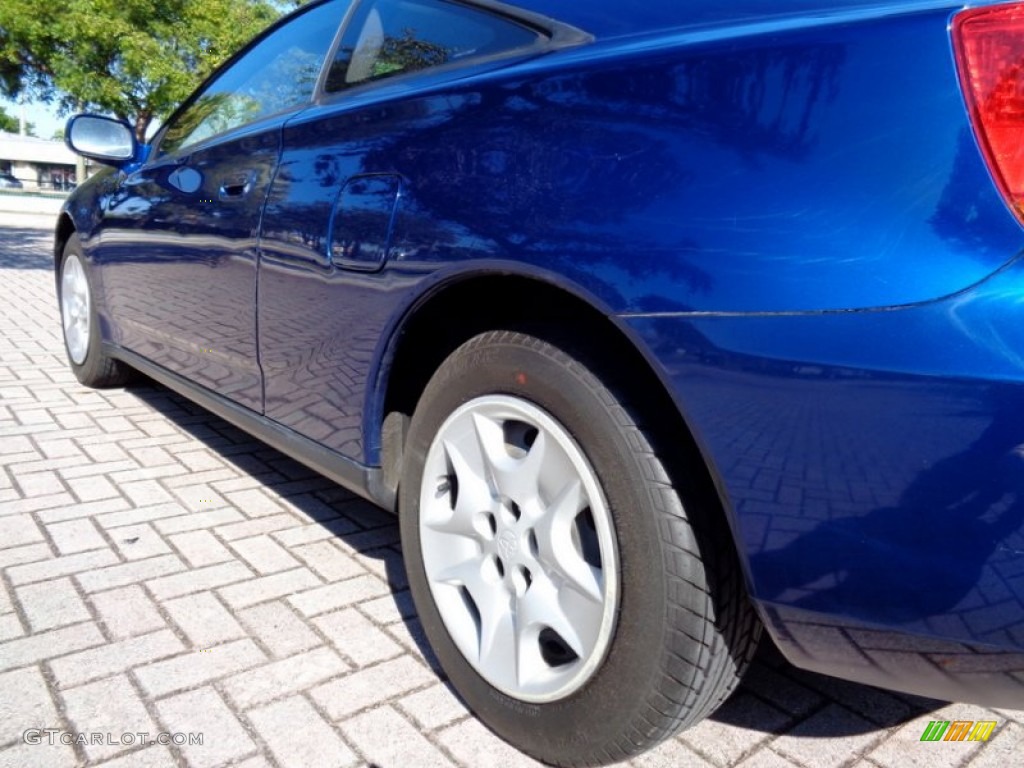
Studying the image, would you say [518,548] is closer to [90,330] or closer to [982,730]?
[982,730]

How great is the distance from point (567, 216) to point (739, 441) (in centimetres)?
49

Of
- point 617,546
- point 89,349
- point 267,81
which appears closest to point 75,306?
point 89,349

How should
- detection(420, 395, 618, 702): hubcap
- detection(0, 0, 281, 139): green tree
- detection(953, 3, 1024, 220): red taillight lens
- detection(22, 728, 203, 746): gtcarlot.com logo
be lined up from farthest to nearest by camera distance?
detection(0, 0, 281, 139): green tree → detection(22, 728, 203, 746): gtcarlot.com logo → detection(420, 395, 618, 702): hubcap → detection(953, 3, 1024, 220): red taillight lens

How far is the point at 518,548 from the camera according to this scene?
164cm

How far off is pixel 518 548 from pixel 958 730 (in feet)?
3.65

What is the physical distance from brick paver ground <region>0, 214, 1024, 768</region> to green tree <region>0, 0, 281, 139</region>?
1536cm

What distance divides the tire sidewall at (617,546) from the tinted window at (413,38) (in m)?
0.72

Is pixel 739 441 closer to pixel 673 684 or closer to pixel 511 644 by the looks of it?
pixel 673 684

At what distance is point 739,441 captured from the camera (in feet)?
4.06

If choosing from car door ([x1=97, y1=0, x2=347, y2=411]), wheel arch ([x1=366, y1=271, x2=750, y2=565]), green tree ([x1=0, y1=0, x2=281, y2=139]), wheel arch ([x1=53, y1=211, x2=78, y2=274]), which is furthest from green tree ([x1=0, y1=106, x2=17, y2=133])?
wheel arch ([x1=366, y1=271, x2=750, y2=565])

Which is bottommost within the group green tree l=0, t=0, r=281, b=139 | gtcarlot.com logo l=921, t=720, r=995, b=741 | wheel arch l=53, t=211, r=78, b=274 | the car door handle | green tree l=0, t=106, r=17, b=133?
gtcarlot.com logo l=921, t=720, r=995, b=741

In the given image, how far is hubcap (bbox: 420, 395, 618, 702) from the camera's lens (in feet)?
4.91

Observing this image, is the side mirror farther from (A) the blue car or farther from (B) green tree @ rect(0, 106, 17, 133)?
(B) green tree @ rect(0, 106, 17, 133)

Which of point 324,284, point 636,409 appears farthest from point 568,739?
point 324,284
